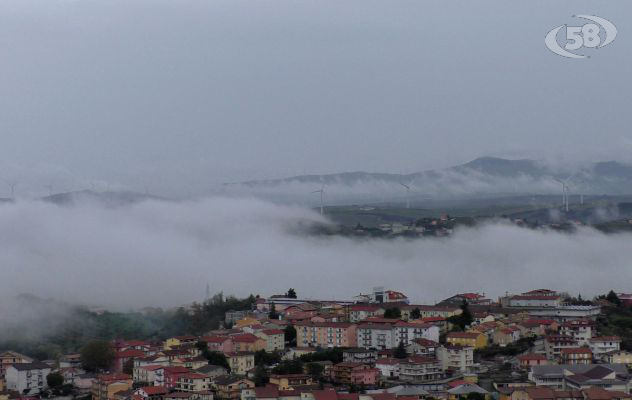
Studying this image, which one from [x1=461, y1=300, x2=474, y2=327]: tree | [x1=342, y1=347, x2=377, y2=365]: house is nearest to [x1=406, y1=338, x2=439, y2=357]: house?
[x1=342, y1=347, x2=377, y2=365]: house

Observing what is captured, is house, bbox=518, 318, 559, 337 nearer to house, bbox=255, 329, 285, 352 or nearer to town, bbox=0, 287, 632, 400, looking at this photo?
town, bbox=0, 287, 632, 400

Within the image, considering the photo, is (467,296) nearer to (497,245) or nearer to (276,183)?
(497,245)

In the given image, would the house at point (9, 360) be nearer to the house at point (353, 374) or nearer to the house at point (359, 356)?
the house at point (359, 356)

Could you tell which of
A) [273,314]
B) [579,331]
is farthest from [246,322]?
[579,331]

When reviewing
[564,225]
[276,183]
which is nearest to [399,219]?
[564,225]

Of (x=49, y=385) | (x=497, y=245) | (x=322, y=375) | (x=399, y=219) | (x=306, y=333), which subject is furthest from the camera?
(x=399, y=219)

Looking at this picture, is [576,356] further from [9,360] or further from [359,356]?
[9,360]
